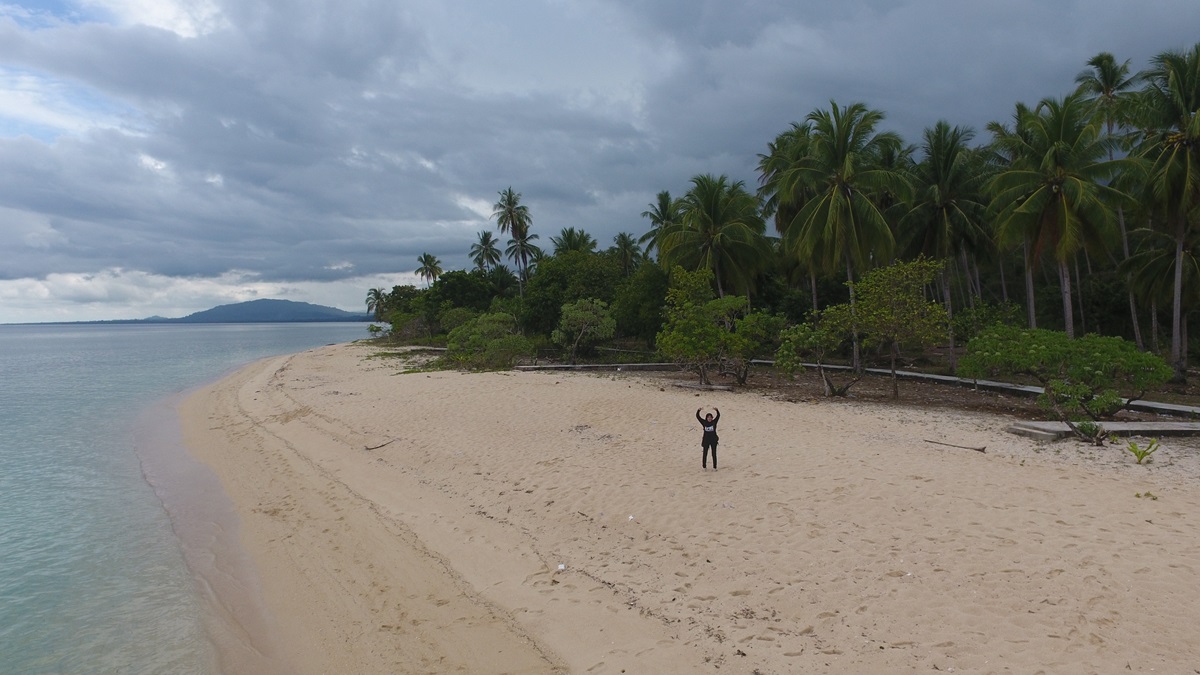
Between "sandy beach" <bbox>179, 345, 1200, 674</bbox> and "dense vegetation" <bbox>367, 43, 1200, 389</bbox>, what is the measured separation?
24.9 ft

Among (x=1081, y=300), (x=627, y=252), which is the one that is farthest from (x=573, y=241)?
(x=1081, y=300)

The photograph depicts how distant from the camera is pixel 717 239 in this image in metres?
27.6

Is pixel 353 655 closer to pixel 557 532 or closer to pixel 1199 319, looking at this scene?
pixel 557 532

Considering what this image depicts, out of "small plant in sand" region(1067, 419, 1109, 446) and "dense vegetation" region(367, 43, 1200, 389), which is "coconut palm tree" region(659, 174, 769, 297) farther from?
"small plant in sand" region(1067, 419, 1109, 446)

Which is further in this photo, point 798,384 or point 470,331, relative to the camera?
point 470,331

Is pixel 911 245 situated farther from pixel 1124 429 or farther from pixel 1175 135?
pixel 1124 429

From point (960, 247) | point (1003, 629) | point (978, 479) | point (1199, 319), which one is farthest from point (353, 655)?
point (1199, 319)

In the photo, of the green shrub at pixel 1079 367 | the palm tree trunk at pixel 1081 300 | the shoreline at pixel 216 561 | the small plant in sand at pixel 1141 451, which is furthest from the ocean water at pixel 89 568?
the palm tree trunk at pixel 1081 300

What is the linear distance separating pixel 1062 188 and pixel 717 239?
1283cm

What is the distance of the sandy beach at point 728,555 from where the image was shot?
4746 mm

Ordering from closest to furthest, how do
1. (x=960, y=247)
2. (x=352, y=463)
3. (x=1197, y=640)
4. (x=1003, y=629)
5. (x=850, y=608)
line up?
(x=1197, y=640), (x=1003, y=629), (x=850, y=608), (x=352, y=463), (x=960, y=247)

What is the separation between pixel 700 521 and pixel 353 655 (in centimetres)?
407

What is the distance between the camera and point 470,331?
94.4 feet

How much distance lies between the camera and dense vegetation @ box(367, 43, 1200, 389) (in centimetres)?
1822
